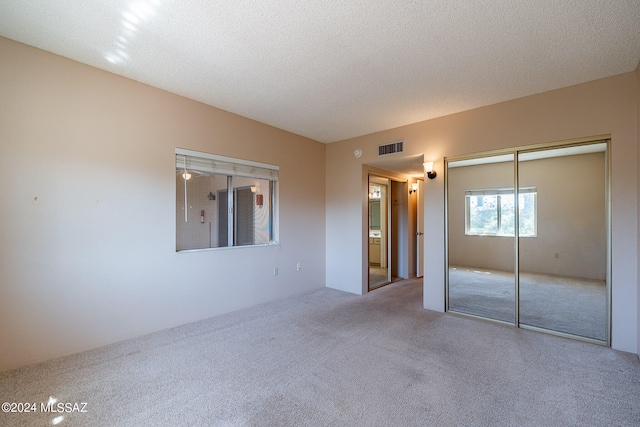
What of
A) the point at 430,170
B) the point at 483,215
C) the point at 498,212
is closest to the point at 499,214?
the point at 498,212

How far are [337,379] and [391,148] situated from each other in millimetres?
3578

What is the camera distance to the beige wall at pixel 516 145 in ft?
9.24

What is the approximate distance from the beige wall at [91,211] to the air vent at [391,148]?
2.50 metres

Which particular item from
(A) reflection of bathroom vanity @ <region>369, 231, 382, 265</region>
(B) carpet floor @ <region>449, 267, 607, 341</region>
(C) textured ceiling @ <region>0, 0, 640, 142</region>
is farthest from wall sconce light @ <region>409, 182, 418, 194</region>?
Result: (C) textured ceiling @ <region>0, 0, 640, 142</region>

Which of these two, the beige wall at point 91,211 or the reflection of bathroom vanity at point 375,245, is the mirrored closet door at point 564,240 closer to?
the reflection of bathroom vanity at point 375,245

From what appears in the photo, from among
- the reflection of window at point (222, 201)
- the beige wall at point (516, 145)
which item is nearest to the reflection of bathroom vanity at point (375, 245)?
the beige wall at point (516, 145)

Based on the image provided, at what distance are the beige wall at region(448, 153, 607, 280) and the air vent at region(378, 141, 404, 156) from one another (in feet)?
3.12

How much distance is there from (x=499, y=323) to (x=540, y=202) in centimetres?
167

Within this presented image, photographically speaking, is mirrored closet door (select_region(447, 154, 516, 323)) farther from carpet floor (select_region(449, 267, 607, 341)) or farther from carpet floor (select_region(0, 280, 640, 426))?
carpet floor (select_region(0, 280, 640, 426))

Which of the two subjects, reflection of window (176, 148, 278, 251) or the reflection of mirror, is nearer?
the reflection of mirror

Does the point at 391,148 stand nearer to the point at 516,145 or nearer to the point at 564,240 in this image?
the point at 516,145

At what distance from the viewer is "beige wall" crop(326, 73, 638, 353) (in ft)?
9.24

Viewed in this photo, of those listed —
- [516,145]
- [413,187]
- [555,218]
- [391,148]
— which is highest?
[391,148]

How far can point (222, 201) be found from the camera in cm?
397
